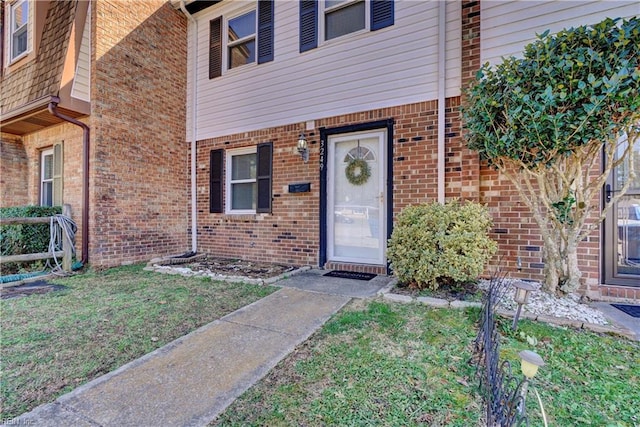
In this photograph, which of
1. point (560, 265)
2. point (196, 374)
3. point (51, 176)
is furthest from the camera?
point (51, 176)

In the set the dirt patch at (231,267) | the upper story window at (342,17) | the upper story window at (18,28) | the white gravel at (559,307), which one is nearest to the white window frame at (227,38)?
the upper story window at (342,17)

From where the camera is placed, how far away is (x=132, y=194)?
5.71m

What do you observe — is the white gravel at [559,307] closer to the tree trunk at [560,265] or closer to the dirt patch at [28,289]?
the tree trunk at [560,265]

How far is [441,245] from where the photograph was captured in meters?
3.29

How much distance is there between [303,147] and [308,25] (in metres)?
2.15

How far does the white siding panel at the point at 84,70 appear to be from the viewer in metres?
5.10

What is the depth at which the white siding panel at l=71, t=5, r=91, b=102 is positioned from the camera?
16.7 ft

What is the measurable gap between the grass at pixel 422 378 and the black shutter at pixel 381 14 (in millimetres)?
4265

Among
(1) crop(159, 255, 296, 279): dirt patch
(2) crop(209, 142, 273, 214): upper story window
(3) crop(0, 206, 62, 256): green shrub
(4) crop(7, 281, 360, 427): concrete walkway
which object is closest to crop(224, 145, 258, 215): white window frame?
(2) crop(209, 142, 273, 214): upper story window

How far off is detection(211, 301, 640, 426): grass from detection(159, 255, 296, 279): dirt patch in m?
→ 2.25

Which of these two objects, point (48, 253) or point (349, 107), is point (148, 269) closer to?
point (48, 253)

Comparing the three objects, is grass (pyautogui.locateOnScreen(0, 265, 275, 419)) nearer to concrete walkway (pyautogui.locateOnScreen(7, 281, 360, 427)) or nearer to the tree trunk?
concrete walkway (pyautogui.locateOnScreen(7, 281, 360, 427))

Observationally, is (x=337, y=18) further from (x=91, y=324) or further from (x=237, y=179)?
(x=91, y=324)

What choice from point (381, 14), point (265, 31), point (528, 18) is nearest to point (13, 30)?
point (265, 31)
